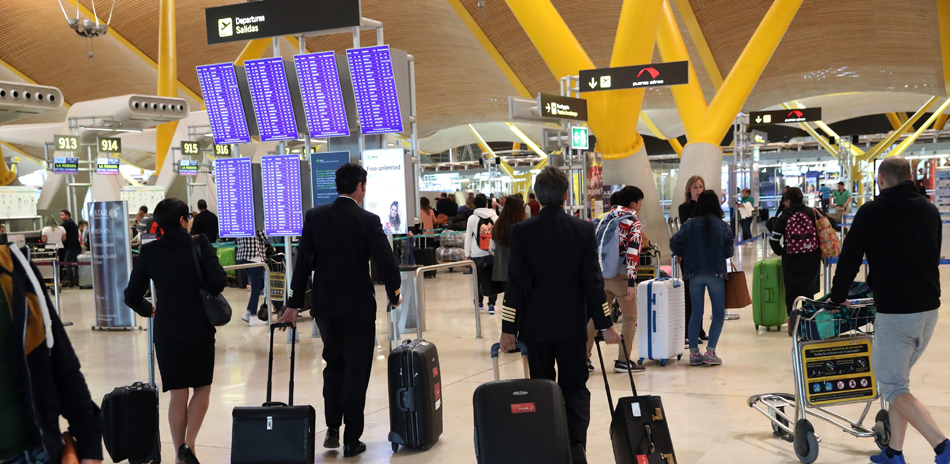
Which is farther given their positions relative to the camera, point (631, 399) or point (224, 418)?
point (224, 418)

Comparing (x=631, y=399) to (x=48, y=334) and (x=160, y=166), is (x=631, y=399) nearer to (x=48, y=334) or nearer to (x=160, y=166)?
(x=48, y=334)

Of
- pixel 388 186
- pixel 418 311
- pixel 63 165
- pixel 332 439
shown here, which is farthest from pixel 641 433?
pixel 63 165

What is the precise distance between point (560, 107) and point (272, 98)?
4.61 m

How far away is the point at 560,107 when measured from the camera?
1167 centimetres

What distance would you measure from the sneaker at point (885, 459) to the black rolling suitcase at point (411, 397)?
240 centimetres

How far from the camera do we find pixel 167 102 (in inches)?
698

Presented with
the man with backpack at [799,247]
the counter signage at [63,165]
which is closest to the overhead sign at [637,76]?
the man with backpack at [799,247]

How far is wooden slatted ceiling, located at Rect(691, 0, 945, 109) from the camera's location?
77.7 ft

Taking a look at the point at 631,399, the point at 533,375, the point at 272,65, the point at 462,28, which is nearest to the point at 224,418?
the point at 533,375

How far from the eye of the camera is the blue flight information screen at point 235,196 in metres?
8.58

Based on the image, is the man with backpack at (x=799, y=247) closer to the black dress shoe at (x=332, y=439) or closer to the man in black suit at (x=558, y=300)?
the man in black suit at (x=558, y=300)

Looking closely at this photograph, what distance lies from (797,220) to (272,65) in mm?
5338

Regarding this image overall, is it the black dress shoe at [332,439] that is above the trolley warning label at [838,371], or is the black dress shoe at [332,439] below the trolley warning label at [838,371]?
below

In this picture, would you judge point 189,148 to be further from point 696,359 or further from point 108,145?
point 696,359
